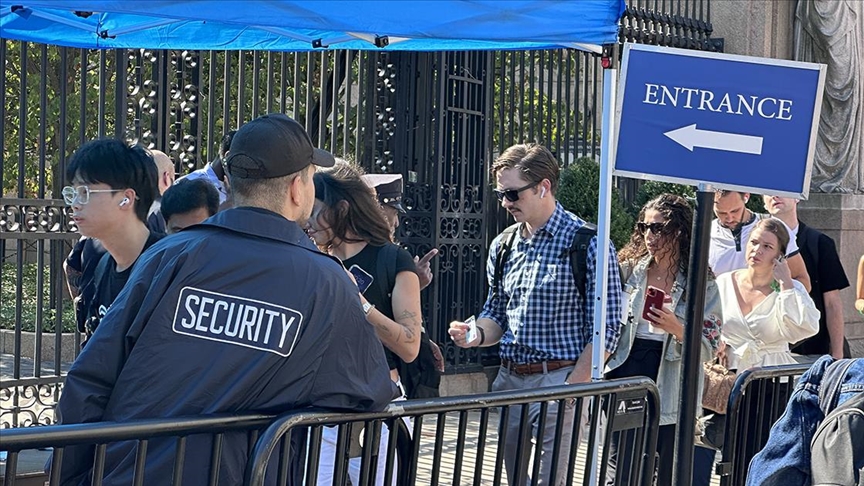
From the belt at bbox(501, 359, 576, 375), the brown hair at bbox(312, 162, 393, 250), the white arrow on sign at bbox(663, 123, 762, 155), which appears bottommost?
the belt at bbox(501, 359, 576, 375)

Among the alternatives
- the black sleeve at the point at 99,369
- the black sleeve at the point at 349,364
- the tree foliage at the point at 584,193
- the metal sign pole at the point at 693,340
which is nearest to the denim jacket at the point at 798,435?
the metal sign pole at the point at 693,340

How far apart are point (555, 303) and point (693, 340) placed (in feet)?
3.12

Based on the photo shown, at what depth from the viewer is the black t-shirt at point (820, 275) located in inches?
300

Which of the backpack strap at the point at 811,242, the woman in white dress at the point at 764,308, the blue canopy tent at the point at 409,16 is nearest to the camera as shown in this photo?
the blue canopy tent at the point at 409,16

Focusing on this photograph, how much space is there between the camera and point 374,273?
4.81 meters

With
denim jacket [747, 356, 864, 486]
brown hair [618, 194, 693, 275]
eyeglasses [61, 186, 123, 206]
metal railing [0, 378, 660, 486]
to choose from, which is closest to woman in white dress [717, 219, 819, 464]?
brown hair [618, 194, 693, 275]

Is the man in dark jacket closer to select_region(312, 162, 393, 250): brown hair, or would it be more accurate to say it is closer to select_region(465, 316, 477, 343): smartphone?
select_region(465, 316, 477, 343): smartphone

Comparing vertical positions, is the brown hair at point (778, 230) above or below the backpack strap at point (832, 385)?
above

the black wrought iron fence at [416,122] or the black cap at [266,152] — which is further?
the black wrought iron fence at [416,122]

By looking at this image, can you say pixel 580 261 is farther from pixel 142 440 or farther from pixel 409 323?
pixel 142 440

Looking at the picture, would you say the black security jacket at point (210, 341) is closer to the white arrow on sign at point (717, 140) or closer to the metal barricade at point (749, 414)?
the white arrow on sign at point (717, 140)

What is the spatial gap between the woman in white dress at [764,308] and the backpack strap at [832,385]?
248 centimetres

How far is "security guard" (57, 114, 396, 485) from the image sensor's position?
3223mm

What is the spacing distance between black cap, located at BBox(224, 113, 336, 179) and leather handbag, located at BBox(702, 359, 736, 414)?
313cm
